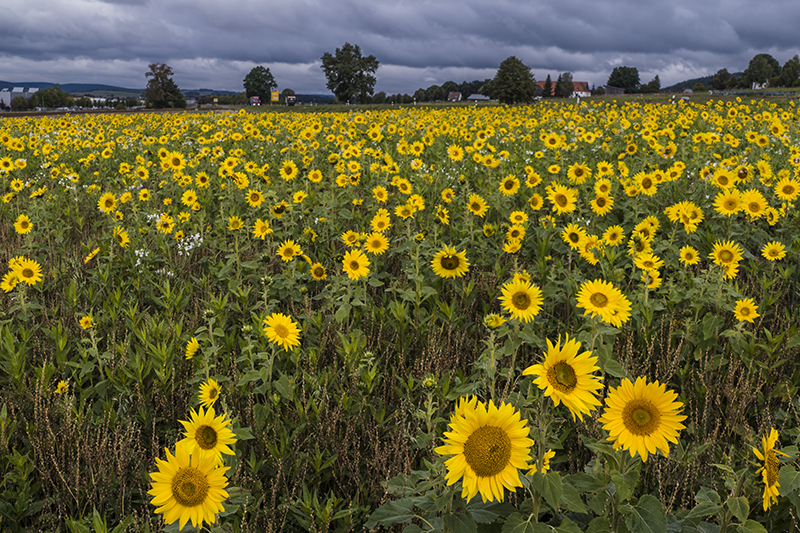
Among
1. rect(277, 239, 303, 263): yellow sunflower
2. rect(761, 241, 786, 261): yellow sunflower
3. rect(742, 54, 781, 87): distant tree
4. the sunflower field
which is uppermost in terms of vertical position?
rect(742, 54, 781, 87): distant tree

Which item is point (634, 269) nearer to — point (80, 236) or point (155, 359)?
point (155, 359)

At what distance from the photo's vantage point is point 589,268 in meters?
4.62

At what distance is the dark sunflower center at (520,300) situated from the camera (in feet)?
8.18

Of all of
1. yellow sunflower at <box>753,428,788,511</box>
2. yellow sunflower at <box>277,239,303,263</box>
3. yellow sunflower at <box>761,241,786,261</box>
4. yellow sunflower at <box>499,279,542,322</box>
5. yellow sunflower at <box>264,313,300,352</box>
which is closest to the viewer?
yellow sunflower at <box>753,428,788,511</box>

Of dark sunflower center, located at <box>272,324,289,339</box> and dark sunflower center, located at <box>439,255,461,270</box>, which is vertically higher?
dark sunflower center, located at <box>439,255,461,270</box>

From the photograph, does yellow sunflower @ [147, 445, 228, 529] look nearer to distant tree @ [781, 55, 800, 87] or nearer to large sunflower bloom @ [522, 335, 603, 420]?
large sunflower bloom @ [522, 335, 603, 420]

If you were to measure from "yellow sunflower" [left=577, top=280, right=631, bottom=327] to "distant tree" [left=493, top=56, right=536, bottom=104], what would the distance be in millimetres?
33599

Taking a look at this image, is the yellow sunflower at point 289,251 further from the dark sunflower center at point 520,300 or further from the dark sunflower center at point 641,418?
the dark sunflower center at point 641,418

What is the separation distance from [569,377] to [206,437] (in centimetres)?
130

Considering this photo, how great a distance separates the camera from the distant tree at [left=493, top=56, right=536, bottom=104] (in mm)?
32938

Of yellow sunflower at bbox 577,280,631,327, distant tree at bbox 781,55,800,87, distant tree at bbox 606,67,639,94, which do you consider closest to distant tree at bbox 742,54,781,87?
distant tree at bbox 781,55,800,87

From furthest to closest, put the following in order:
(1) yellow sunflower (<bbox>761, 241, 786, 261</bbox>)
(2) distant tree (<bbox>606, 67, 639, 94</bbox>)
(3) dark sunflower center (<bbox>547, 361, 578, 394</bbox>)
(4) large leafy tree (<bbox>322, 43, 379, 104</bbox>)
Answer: (2) distant tree (<bbox>606, 67, 639, 94</bbox>), (4) large leafy tree (<bbox>322, 43, 379, 104</bbox>), (1) yellow sunflower (<bbox>761, 241, 786, 261</bbox>), (3) dark sunflower center (<bbox>547, 361, 578, 394</bbox>)

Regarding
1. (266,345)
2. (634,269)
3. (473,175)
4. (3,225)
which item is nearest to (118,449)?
(266,345)

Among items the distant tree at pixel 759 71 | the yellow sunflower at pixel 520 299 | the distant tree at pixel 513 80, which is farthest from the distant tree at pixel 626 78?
the yellow sunflower at pixel 520 299
